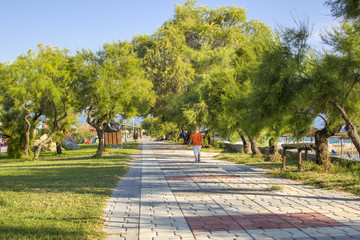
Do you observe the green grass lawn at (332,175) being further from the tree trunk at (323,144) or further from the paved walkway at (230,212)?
the paved walkway at (230,212)

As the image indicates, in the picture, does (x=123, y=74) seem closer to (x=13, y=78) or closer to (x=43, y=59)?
(x=43, y=59)

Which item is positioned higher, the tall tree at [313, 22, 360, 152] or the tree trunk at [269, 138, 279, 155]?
the tall tree at [313, 22, 360, 152]

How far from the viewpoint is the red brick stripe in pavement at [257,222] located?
201 inches

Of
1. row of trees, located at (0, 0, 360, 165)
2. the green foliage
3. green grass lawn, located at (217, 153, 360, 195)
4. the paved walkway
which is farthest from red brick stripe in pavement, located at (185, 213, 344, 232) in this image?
the green foliage

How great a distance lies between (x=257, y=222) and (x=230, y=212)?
30.7 inches

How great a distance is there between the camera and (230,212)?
607 centimetres

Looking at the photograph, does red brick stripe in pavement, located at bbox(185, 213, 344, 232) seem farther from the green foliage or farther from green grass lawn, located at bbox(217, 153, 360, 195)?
the green foliage

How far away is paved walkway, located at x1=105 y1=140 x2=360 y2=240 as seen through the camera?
4.85 meters

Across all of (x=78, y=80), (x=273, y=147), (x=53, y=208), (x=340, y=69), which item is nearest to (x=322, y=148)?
(x=340, y=69)

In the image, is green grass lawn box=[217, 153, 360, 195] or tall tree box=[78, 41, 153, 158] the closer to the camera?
green grass lawn box=[217, 153, 360, 195]

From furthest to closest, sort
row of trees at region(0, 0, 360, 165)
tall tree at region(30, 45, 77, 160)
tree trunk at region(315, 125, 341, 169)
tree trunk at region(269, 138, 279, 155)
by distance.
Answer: tall tree at region(30, 45, 77, 160) → tree trunk at region(269, 138, 279, 155) → tree trunk at region(315, 125, 341, 169) → row of trees at region(0, 0, 360, 165)

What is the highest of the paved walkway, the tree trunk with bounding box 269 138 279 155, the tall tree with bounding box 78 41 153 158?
the tall tree with bounding box 78 41 153 158

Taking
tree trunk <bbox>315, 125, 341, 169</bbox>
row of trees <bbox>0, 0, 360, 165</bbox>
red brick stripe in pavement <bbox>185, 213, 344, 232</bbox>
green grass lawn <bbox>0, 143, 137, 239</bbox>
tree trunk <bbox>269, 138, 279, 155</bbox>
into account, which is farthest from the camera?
tree trunk <bbox>269, 138, 279, 155</bbox>

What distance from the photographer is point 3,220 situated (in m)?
5.44
